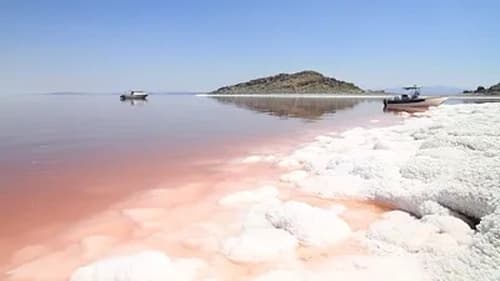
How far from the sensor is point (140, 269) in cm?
467

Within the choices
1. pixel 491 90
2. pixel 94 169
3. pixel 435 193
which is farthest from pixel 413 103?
pixel 491 90

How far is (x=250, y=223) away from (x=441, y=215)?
260 centimetres

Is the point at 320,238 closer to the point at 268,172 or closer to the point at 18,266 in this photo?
the point at 18,266

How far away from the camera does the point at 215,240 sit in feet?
18.9

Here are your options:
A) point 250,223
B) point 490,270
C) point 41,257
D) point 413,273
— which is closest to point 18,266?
point 41,257

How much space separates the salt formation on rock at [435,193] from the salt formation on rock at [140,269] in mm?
2284

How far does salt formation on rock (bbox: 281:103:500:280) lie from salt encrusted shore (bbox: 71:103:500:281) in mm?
14

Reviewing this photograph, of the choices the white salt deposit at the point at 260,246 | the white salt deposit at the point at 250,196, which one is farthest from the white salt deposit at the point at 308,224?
the white salt deposit at the point at 250,196

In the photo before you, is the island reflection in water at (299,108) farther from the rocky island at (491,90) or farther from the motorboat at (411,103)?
the rocky island at (491,90)

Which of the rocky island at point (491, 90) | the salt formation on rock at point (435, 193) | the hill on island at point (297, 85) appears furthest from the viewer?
the hill on island at point (297, 85)

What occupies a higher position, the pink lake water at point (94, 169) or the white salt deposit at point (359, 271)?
the white salt deposit at point (359, 271)

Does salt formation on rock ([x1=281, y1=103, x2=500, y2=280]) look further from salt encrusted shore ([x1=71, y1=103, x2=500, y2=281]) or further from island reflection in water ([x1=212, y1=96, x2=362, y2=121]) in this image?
island reflection in water ([x1=212, y1=96, x2=362, y2=121])

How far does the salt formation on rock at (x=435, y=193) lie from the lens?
4.38 meters

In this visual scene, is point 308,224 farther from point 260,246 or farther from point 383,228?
point 383,228
